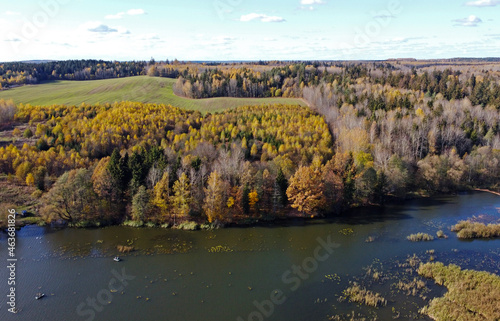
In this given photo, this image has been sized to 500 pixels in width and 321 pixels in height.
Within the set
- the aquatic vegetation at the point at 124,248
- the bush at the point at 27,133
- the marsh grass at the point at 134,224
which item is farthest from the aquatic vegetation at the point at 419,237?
the bush at the point at 27,133

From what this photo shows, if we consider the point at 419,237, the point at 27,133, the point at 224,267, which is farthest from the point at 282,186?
the point at 27,133

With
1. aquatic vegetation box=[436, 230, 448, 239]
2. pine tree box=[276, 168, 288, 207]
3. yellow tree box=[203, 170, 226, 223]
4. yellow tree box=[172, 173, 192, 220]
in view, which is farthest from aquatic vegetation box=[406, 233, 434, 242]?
yellow tree box=[172, 173, 192, 220]

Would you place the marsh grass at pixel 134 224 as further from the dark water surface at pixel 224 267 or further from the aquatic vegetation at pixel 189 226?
the aquatic vegetation at pixel 189 226

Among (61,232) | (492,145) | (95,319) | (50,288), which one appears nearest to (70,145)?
(61,232)

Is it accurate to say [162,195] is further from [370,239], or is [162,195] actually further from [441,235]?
[441,235]

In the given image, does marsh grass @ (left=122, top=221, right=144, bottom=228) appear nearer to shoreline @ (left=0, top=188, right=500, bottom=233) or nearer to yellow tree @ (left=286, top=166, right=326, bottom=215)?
shoreline @ (left=0, top=188, right=500, bottom=233)
